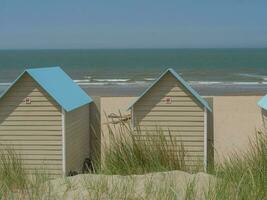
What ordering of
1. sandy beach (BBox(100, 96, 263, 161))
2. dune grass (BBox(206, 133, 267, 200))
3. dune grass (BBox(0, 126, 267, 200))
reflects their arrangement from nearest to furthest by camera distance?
dune grass (BBox(206, 133, 267, 200)), dune grass (BBox(0, 126, 267, 200)), sandy beach (BBox(100, 96, 263, 161))

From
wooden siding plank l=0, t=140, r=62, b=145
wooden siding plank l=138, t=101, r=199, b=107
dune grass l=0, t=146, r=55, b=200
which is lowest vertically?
dune grass l=0, t=146, r=55, b=200

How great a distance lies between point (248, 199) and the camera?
459cm

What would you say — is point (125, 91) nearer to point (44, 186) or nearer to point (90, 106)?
point (90, 106)

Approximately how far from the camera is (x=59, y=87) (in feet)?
33.4

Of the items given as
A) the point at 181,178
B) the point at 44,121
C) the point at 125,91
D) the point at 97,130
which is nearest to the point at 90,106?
the point at 97,130

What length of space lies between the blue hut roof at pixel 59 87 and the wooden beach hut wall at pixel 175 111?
1.03 m

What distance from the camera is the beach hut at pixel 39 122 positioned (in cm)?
963

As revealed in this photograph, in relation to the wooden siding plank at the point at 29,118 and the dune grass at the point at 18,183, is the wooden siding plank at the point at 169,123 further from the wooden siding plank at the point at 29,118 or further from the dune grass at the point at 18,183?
the dune grass at the point at 18,183

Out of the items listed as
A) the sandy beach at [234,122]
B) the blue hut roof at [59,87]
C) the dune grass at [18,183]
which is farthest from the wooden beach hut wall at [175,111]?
the dune grass at [18,183]

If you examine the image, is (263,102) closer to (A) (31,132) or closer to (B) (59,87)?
(B) (59,87)

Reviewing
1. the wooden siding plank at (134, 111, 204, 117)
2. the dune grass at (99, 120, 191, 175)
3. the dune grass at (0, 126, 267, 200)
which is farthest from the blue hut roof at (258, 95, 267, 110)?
the dune grass at (0, 126, 267, 200)

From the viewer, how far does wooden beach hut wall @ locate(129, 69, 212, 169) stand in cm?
968

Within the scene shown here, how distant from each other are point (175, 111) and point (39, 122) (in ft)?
7.20

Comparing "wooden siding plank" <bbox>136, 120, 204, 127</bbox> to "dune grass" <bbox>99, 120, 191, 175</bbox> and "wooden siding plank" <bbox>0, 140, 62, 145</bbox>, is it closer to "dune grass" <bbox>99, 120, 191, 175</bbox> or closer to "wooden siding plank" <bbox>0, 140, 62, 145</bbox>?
"wooden siding plank" <bbox>0, 140, 62, 145</bbox>
